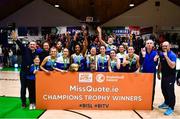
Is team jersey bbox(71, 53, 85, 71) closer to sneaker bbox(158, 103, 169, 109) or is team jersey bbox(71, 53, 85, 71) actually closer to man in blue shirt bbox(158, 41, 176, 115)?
man in blue shirt bbox(158, 41, 176, 115)

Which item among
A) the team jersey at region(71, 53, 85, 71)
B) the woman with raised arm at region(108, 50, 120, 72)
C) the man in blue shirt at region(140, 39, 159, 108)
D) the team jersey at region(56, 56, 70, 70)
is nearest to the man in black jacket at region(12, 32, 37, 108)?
the team jersey at region(56, 56, 70, 70)

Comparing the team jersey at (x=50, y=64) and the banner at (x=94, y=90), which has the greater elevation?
the team jersey at (x=50, y=64)

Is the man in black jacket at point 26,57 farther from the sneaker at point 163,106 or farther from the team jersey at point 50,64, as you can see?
the sneaker at point 163,106

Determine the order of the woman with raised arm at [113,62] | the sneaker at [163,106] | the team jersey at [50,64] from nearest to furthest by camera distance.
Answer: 1. the team jersey at [50,64]
2. the sneaker at [163,106]
3. the woman with raised arm at [113,62]

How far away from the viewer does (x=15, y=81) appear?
35.8 ft

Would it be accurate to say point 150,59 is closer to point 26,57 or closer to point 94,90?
point 94,90

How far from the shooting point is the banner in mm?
6809

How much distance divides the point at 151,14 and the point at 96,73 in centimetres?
1524

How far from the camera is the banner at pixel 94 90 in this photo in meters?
6.81

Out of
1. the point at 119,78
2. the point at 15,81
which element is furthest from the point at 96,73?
the point at 15,81

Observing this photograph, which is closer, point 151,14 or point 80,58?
point 80,58

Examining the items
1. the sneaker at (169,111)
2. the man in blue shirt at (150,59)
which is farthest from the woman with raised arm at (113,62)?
the sneaker at (169,111)

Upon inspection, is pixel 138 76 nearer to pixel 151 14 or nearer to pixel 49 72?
pixel 49 72

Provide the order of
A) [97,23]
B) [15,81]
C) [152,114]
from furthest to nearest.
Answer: [97,23] < [15,81] < [152,114]
